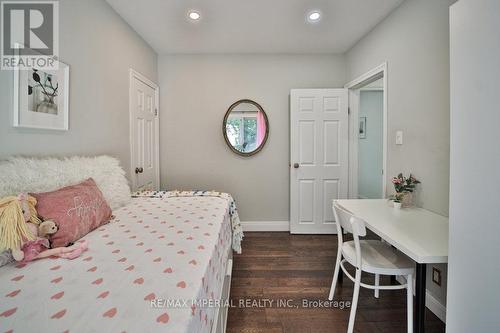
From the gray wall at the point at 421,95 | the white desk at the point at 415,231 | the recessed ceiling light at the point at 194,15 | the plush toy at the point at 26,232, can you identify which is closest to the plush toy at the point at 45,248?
the plush toy at the point at 26,232

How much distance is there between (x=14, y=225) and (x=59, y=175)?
0.50 m

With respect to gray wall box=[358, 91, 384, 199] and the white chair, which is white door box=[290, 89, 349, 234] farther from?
gray wall box=[358, 91, 384, 199]

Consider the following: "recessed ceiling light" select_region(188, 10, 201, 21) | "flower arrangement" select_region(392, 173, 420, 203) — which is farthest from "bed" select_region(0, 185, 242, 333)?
"recessed ceiling light" select_region(188, 10, 201, 21)

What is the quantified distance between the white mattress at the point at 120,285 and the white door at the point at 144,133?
1389 mm

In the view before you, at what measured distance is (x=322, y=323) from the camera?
5.18 feet

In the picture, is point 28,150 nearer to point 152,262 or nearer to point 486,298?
point 152,262

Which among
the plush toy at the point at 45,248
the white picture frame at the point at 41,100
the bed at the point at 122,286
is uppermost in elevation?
the white picture frame at the point at 41,100

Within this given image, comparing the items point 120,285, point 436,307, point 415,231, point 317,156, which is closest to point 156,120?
point 317,156

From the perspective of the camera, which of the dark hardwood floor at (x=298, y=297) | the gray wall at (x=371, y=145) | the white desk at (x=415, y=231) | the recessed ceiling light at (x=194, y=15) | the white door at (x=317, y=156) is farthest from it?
the gray wall at (x=371, y=145)

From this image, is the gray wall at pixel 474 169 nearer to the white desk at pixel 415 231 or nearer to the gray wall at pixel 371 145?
the white desk at pixel 415 231

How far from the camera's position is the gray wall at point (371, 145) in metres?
4.41

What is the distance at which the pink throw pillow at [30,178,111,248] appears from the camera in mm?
1158

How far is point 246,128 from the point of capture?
3258 mm

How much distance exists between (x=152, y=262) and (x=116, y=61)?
6.81 ft
